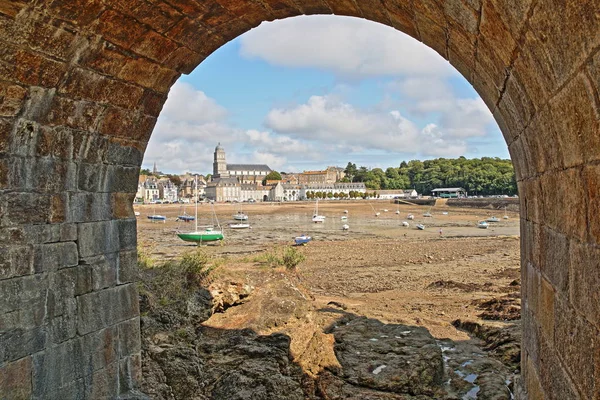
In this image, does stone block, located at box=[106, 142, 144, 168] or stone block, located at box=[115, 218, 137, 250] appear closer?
stone block, located at box=[106, 142, 144, 168]

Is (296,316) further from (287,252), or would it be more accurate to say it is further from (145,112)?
(145,112)

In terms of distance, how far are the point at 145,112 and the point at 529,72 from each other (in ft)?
12.8

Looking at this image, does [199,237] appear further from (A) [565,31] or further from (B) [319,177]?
(B) [319,177]

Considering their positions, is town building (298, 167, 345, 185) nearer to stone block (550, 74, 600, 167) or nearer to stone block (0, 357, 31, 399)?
stone block (0, 357, 31, 399)

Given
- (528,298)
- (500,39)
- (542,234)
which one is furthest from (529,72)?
(528,298)

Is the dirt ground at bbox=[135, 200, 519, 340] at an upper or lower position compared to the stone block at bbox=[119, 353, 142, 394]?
lower

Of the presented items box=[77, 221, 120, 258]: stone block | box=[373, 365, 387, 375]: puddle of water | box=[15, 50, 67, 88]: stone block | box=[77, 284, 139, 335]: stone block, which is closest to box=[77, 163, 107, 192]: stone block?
box=[77, 221, 120, 258]: stone block

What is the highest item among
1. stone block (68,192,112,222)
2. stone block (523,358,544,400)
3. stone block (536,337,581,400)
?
stone block (68,192,112,222)

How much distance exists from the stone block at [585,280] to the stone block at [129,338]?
4.36 metres

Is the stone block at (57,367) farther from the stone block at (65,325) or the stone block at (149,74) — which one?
the stone block at (149,74)

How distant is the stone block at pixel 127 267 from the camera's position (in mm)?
5000

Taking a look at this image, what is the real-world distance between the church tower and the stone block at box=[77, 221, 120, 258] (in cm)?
14839

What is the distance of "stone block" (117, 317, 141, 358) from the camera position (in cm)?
496

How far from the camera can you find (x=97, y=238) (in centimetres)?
470
